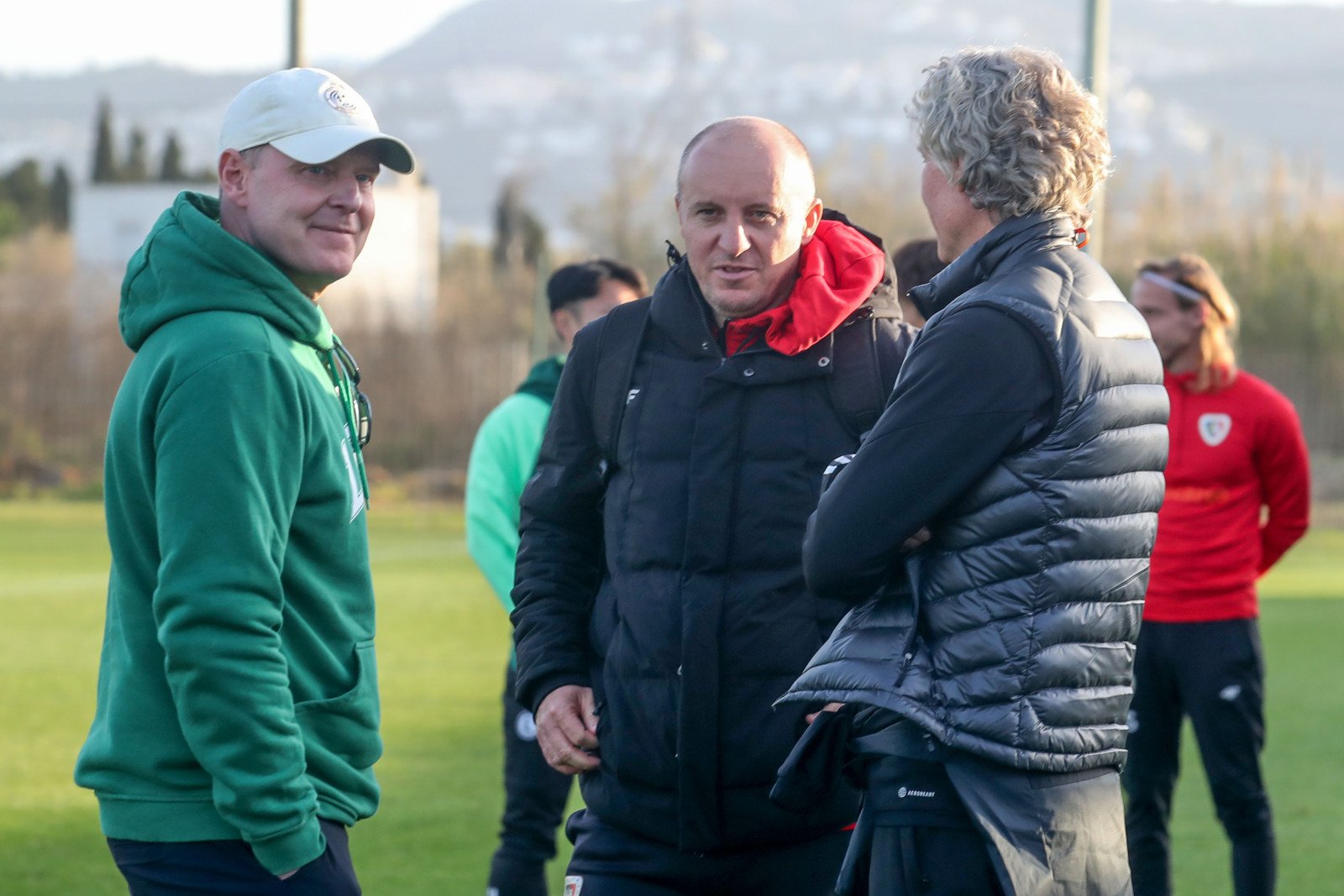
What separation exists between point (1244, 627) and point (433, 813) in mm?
3787

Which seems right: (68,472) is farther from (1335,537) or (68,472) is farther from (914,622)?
(914,622)

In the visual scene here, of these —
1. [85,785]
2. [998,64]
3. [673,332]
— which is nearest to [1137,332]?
[998,64]

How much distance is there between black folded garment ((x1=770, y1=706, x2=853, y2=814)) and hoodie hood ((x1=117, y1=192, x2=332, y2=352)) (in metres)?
1.17

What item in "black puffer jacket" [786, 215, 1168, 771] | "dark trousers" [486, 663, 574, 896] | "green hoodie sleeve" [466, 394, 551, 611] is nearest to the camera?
"black puffer jacket" [786, 215, 1168, 771]

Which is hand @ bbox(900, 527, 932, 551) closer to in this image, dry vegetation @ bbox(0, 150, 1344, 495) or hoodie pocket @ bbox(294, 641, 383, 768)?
hoodie pocket @ bbox(294, 641, 383, 768)

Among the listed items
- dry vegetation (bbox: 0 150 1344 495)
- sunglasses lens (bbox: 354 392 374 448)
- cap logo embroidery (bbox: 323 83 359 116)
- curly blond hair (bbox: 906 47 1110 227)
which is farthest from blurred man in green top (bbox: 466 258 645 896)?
dry vegetation (bbox: 0 150 1344 495)

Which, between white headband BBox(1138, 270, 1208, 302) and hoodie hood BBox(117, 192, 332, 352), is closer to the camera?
hoodie hood BBox(117, 192, 332, 352)

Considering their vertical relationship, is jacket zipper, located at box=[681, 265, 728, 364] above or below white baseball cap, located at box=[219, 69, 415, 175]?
below

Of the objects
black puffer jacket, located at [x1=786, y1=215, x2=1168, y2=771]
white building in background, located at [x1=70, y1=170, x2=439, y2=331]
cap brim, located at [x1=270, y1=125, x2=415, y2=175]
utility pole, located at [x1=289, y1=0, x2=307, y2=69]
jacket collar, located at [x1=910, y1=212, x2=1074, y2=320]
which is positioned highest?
utility pole, located at [x1=289, y1=0, x2=307, y2=69]

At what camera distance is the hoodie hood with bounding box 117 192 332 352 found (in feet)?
9.73

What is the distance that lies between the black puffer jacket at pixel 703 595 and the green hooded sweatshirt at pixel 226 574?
1.89 ft

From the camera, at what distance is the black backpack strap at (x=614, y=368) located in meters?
3.61

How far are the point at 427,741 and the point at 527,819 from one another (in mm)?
4337

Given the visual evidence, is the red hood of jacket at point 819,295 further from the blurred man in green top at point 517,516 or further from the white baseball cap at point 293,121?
the blurred man in green top at point 517,516
